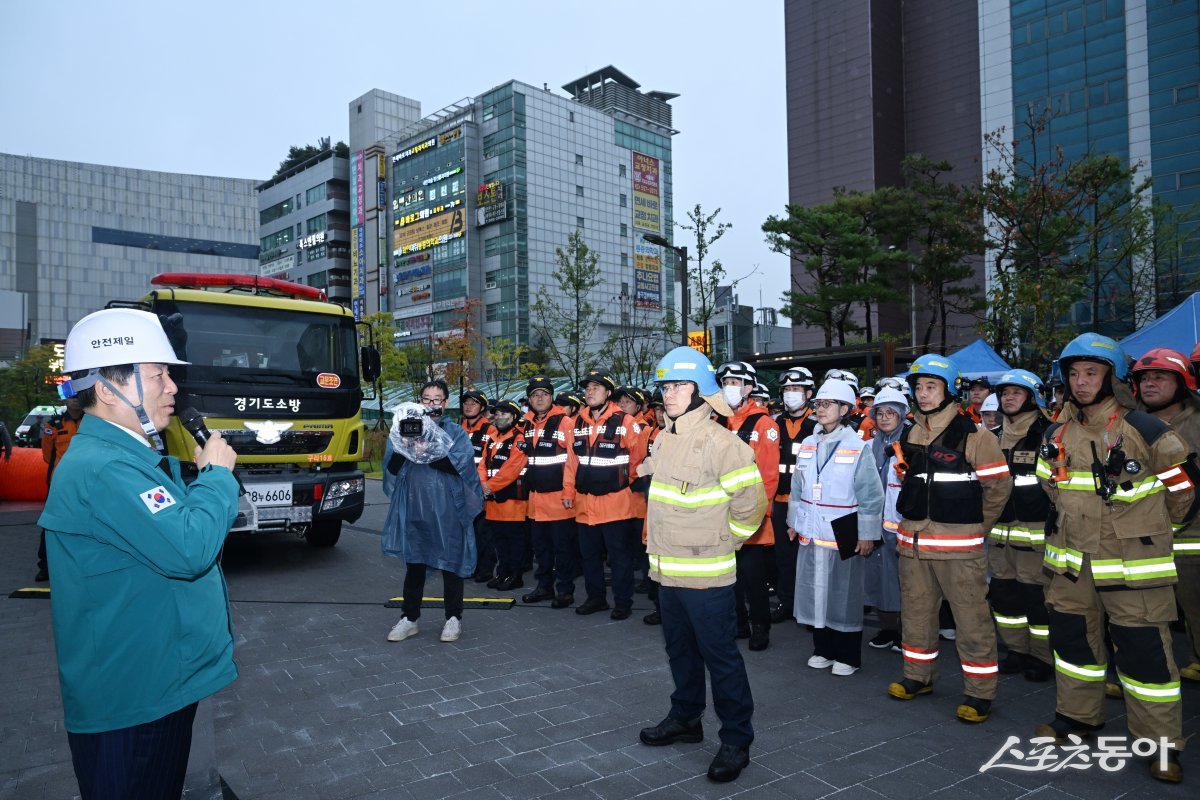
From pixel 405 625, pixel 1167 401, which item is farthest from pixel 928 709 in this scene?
pixel 405 625

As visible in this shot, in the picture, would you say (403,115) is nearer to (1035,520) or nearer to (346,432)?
(346,432)

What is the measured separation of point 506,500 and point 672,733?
15.0 feet

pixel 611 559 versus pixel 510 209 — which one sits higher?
pixel 510 209

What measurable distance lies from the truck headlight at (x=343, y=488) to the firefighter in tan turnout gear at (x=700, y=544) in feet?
19.1

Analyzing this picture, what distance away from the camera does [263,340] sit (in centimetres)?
897

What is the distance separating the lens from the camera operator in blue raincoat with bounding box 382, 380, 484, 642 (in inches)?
244

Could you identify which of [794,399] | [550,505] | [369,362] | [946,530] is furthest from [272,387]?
[946,530]

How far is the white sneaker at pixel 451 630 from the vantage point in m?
6.29

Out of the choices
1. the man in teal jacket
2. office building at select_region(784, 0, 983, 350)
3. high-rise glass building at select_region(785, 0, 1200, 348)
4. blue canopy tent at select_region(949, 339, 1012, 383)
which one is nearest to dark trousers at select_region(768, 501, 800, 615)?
the man in teal jacket

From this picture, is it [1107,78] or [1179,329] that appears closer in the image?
[1179,329]

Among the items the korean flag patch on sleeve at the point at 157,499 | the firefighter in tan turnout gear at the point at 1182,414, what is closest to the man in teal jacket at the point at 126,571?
the korean flag patch on sleeve at the point at 157,499

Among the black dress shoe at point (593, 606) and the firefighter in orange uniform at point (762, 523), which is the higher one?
the firefighter in orange uniform at point (762, 523)

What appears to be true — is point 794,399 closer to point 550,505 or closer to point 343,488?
point 550,505

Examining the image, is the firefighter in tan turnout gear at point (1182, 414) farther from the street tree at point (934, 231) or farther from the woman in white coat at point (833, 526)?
the street tree at point (934, 231)
